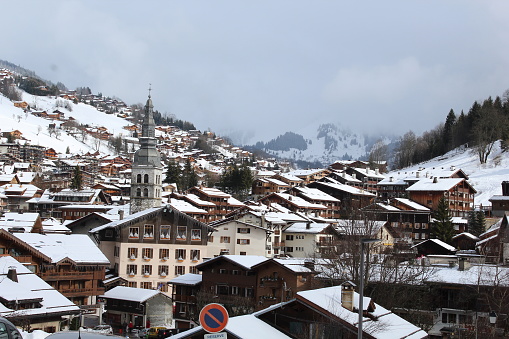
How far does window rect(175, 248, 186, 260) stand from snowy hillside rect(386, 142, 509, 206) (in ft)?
169

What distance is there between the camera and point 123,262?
5575cm

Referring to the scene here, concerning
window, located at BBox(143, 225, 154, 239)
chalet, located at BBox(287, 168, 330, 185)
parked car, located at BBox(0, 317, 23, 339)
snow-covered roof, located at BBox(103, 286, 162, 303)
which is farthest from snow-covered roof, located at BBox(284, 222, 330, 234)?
chalet, located at BBox(287, 168, 330, 185)

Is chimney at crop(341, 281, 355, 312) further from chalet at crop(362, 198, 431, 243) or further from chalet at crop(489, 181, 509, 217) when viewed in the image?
chalet at crop(489, 181, 509, 217)

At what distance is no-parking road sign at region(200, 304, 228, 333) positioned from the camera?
10703 millimetres

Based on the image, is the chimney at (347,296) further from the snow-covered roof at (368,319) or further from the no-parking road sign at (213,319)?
the no-parking road sign at (213,319)

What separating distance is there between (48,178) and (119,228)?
104689 mm

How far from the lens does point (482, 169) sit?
10938 cm

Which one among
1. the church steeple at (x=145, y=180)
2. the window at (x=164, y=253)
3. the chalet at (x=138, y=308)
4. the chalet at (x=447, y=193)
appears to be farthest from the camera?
the chalet at (x=447, y=193)

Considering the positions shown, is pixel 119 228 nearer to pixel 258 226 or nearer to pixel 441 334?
pixel 258 226

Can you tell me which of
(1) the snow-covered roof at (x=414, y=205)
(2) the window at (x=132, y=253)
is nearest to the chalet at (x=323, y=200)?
(1) the snow-covered roof at (x=414, y=205)

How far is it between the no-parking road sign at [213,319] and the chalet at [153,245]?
149 feet

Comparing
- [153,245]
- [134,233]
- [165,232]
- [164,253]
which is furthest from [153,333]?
[165,232]

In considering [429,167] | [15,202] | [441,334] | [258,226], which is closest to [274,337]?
[441,334]

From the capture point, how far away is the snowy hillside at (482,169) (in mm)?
99188
